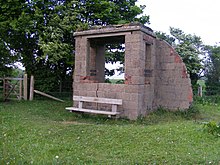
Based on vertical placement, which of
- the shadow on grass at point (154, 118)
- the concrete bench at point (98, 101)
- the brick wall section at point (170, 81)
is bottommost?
the shadow on grass at point (154, 118)

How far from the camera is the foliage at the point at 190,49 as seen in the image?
1903 cm

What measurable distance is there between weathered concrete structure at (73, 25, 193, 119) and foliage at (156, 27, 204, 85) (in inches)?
312

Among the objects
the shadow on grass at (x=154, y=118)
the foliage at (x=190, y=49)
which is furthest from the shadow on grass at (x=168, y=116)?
the foliage at (x=190, y=49)

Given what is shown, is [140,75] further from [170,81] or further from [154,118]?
[170,81]

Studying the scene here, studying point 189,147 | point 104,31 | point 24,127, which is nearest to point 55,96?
point 104,31

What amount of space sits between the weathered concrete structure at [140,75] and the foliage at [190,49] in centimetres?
793

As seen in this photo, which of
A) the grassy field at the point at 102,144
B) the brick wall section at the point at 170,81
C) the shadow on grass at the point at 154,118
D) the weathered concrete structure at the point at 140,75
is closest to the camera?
the grassy field at the point at 102,144

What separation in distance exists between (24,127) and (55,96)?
373 inches

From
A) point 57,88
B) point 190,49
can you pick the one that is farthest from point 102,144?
point 190,49

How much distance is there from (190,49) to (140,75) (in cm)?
1073

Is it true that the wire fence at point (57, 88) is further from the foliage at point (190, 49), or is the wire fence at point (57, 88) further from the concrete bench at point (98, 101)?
the foliage at point (190, 49)

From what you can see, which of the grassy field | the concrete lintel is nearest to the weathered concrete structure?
the concrete lintel

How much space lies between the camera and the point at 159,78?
1184 cm

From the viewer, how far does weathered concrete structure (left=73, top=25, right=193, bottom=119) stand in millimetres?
10195
